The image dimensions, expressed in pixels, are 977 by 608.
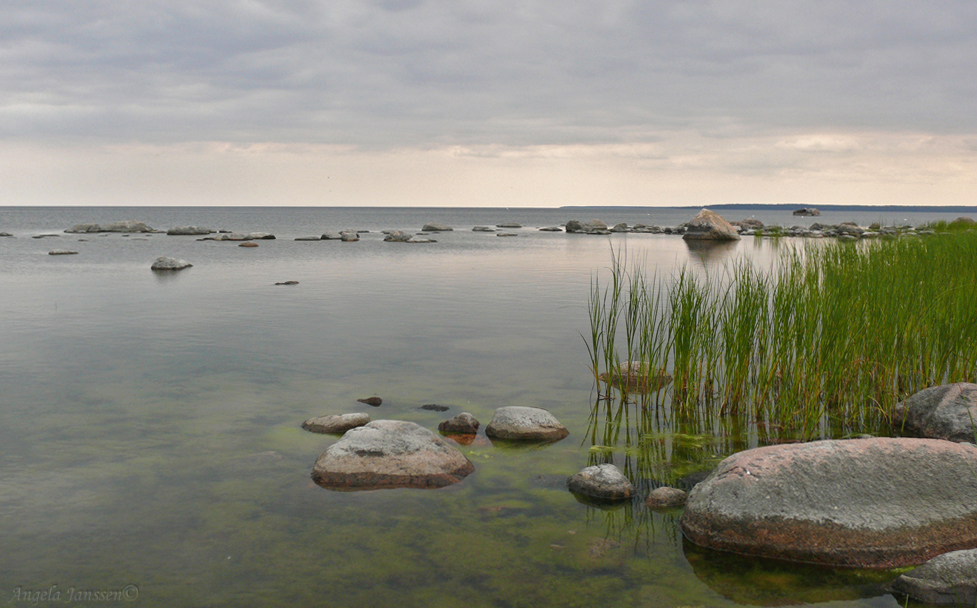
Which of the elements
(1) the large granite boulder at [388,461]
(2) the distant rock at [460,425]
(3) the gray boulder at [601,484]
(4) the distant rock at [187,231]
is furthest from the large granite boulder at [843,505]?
(4) the distant rock at [187,231]

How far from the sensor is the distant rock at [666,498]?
5.74 m

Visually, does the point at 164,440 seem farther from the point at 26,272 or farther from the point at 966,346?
the point at 26,272

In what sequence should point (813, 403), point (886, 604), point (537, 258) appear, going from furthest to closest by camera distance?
point (537, 258), point (813, 403), point (886, 604)

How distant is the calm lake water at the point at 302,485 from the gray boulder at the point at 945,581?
0.16 meters

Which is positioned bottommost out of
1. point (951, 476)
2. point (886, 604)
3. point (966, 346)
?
point (886, 604)

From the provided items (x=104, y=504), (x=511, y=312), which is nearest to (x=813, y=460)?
(x=104, y=504)

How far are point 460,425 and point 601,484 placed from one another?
6.74 ft

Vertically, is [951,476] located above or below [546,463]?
above

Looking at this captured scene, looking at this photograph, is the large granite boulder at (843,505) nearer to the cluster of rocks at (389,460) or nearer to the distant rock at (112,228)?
the cluster of rocks at (389,460)

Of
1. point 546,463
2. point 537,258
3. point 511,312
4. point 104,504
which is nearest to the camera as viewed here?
point 104,504

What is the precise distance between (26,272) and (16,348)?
16.6 m

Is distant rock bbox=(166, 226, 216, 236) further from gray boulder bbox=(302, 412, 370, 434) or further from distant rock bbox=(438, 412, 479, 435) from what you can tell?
distant rock bbox=(438, 412, 479, 435)

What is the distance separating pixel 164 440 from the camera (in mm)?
7191

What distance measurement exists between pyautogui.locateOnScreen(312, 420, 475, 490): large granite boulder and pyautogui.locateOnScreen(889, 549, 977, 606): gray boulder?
142 inches
